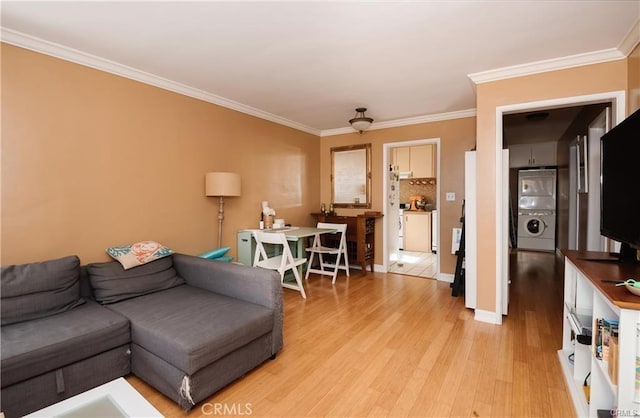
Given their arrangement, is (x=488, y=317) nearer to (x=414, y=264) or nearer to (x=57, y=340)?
(x=414, y=264)

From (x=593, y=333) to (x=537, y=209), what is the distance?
20.0 ft

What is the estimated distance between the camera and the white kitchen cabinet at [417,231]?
642 cm

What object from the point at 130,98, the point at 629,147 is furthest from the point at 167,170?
the point at 629,147

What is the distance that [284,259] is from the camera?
3.28 metres

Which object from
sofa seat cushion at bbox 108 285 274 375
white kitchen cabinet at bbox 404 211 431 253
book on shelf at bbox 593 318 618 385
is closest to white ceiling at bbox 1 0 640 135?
book on shelf at bbox 593 318 618 385

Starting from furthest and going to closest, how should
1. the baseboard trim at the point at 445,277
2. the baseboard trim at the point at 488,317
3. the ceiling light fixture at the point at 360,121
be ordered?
1. the baseboard trim at the point at 445,277
2. the ceiling light fixture at the point at 360,121
3. the baseboard trim at the point at 488,317

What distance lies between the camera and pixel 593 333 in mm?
1518

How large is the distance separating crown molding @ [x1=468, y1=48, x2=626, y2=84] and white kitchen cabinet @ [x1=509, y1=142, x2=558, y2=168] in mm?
4719

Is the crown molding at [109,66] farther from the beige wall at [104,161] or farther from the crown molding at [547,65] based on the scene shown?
the crown molding at [547,65]

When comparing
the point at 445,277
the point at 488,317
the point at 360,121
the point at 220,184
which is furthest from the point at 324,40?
the point at 445,277

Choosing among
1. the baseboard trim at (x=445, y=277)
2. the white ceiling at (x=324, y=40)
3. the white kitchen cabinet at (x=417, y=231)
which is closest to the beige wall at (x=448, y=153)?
the baseboard trim at (x=445, y=277)

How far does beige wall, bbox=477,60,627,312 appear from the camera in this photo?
8.57ft

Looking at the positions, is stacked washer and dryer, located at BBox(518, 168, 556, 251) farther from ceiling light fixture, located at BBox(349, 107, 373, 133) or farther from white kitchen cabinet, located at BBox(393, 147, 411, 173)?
ceiling light fixture, located at BBox(349, 107, 373, 133)

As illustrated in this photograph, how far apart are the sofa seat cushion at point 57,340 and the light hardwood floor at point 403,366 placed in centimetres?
40
